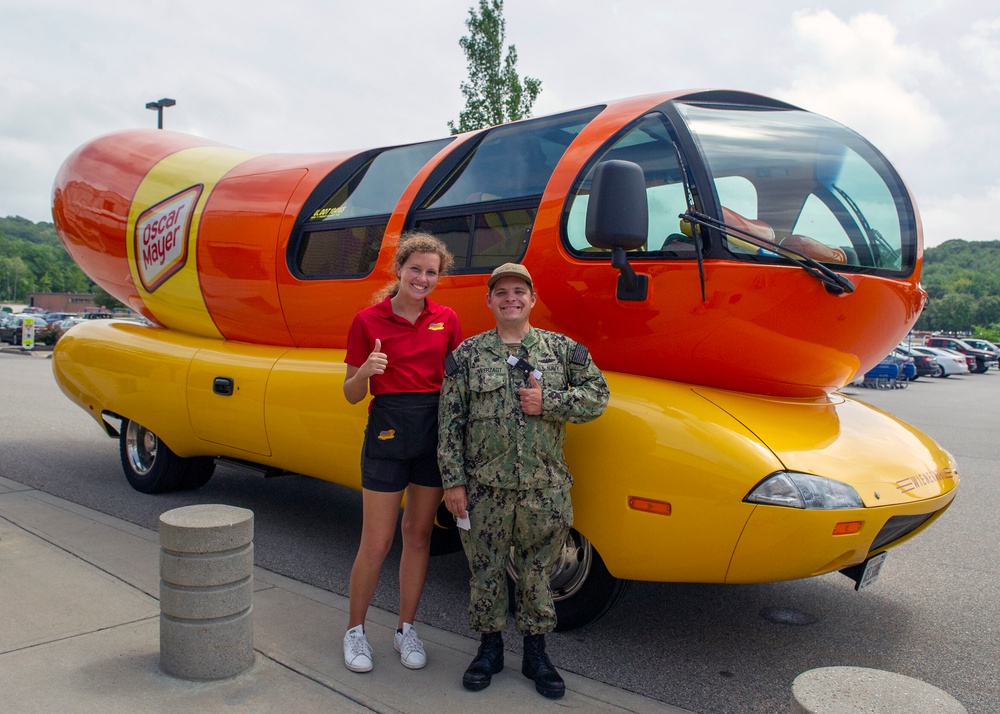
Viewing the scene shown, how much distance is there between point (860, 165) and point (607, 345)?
5.39 ft

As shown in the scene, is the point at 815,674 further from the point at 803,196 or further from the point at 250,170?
the point at 250,170

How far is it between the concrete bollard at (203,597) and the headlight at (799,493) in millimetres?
2130

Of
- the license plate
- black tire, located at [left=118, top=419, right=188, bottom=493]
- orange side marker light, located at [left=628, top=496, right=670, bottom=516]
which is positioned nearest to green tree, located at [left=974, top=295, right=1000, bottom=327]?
the license plate

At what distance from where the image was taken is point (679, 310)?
3.50 m

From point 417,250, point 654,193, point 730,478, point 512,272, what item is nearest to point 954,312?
point 654,193

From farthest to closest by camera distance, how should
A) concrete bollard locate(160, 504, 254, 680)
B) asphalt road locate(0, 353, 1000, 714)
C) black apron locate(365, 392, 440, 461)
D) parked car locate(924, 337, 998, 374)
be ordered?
1. parked car locate(924, 337, 998, 374)
2. asphalt road locate(0, 353, 1000, 714)
3. black apron locate(365, 392, 440, 461)
4. concrete bollard locate(160, 504, 254, 680)

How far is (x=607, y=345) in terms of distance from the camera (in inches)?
148

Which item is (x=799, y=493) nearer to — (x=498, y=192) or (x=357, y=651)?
(x=357, y=651)

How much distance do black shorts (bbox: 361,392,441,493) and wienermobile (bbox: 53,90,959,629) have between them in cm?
68

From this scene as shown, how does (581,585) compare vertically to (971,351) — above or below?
above

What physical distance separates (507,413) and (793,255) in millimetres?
1431

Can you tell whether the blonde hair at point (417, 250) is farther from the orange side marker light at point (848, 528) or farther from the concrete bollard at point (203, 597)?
the orange side marker light at point (848, 528)

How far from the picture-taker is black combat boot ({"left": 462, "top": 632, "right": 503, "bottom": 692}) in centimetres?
319

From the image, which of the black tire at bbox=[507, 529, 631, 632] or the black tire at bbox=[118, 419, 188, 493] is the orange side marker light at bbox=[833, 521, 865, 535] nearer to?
the black tire at bbox=[507, 529, 631, 632]
